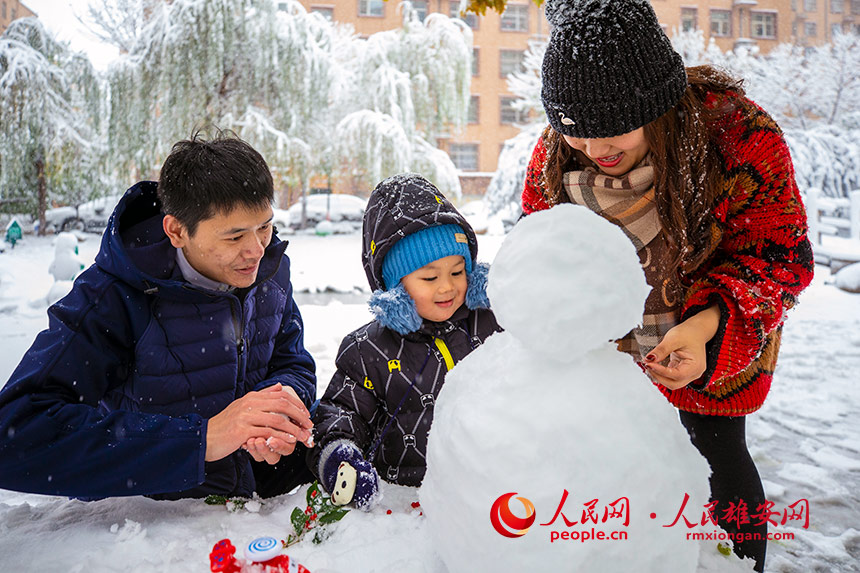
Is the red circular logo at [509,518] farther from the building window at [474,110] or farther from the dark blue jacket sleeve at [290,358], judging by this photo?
the building window at [474,110]

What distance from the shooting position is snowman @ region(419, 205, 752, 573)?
0.55 meters

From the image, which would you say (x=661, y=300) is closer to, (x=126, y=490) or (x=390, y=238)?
(x=390, y=238)

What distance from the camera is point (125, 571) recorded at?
867mm

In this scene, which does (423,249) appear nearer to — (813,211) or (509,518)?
(509,518)

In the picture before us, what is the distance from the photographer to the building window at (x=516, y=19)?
13.1 m

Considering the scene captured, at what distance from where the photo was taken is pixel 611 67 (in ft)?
3.68

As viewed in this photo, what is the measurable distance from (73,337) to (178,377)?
28 centimetres

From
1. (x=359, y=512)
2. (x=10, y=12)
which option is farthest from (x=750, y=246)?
(x=10, y=12)

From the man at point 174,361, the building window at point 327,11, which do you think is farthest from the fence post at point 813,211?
the man at point 174,361

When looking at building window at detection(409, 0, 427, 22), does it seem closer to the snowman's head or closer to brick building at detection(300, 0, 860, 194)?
brick building at detection(300, 0, 860, 194)

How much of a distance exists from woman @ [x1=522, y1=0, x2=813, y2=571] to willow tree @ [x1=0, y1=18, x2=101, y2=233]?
7.04m

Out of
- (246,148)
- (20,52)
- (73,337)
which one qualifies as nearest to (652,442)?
(73,337)

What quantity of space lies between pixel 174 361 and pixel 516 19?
13914mm

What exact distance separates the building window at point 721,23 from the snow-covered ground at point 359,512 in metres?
7.75
